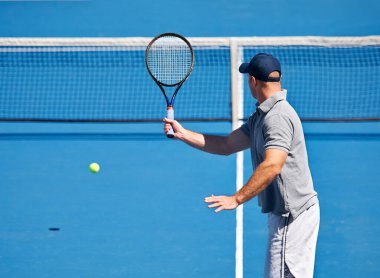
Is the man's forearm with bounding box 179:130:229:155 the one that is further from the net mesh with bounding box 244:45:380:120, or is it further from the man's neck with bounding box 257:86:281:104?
the net mesh with bounding box 244:45:380:120

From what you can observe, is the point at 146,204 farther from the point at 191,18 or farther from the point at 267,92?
the point at 191,18

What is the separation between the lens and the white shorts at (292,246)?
5.59 metres

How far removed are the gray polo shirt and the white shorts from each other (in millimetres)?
73

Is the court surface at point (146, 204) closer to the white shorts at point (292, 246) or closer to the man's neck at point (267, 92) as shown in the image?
the white shorts at point (292, 246)

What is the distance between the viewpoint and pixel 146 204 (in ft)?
30.4

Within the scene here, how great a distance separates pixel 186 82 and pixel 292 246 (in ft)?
24.4

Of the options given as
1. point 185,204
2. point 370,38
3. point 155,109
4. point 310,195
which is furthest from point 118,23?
point 310,195

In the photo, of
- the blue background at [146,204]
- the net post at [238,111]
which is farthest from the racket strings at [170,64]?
the net post at [238,111]

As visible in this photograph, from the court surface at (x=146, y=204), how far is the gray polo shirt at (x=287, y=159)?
2.21 meters

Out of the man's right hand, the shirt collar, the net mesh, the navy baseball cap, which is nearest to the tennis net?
the net mesh

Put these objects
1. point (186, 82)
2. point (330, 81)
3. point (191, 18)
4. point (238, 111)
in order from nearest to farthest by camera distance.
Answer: point (238, 111), point (330, 81), point (186, 82), point (191, 18)

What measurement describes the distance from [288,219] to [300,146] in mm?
546

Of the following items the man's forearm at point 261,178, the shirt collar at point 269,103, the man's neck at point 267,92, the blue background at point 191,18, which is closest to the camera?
the man's forearm at point 261,178

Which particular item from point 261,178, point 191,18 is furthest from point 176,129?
point 191,18
